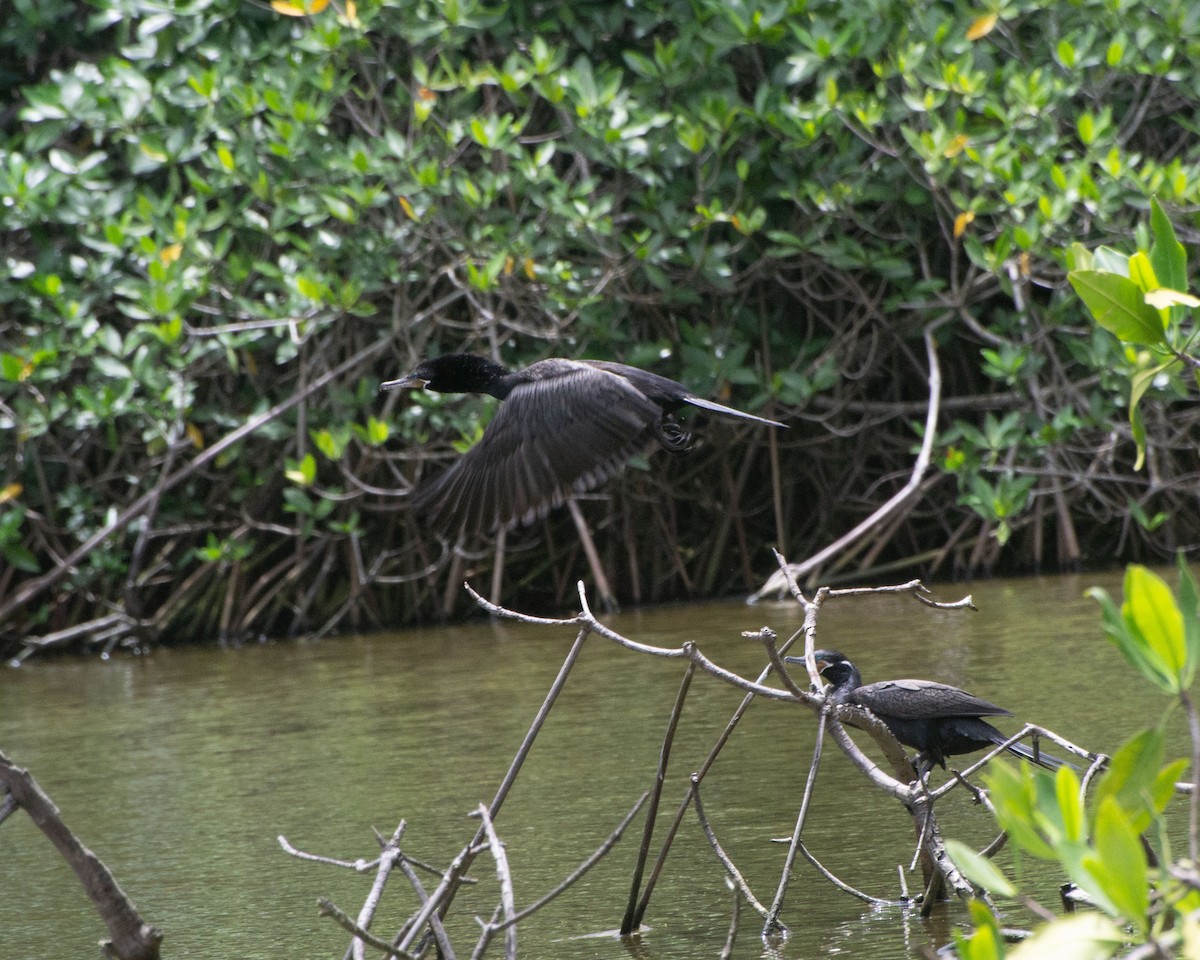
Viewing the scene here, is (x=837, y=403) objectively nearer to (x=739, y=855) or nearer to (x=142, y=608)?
(x=142, y=608)

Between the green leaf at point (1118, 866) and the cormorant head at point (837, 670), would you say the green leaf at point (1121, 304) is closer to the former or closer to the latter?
the green leaf at point (1118, 866)

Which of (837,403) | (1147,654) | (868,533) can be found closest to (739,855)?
(1147,654)

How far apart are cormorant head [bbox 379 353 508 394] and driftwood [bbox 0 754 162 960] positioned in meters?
2.81

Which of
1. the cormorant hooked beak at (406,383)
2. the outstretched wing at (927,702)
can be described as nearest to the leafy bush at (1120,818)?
the outstretched wing at (927,702)

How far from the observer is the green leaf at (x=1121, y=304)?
2.32 meters

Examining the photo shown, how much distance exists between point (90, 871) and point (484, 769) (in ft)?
8.96

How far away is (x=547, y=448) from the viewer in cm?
490

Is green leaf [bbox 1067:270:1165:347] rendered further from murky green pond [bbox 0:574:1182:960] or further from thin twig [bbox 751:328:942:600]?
thin twig [bbox 751:328:942:600]

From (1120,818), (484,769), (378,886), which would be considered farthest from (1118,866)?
(484,769)

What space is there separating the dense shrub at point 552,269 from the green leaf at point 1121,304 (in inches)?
224

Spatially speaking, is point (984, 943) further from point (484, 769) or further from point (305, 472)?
point (305, 472)

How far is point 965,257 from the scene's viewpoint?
10227mm

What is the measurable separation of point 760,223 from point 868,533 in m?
1.64

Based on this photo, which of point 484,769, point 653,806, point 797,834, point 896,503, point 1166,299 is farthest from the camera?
point 896,503
